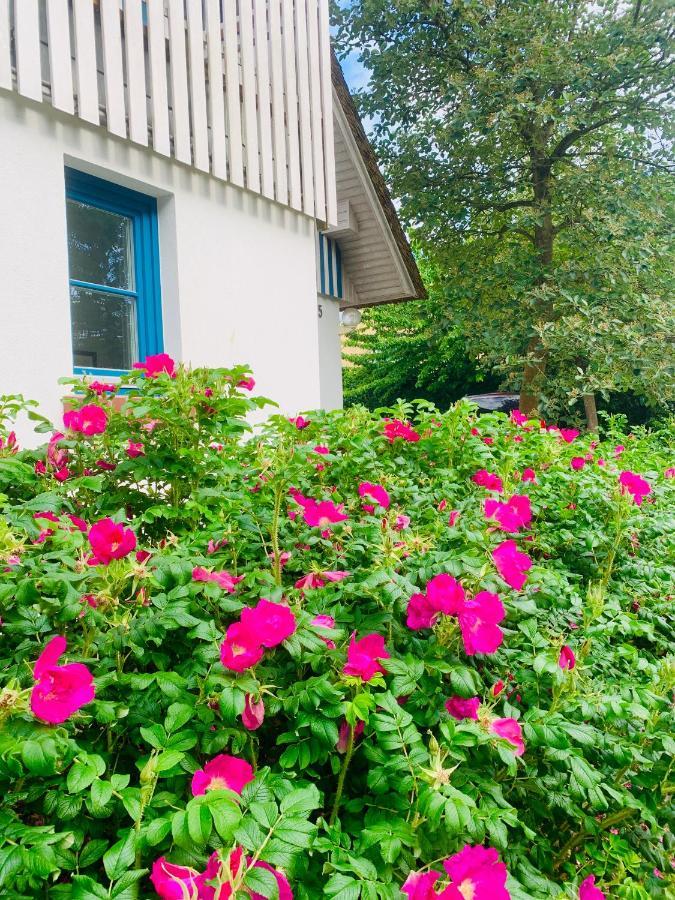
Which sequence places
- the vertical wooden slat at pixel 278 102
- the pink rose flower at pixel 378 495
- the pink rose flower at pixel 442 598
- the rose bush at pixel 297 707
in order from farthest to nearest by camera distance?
the vertical wooden slat at pixel 278 102 < the pink rose flower at pixel 378 495 < the pink rose flower at pixel 442 598 < the rose bush at pixel 297 707

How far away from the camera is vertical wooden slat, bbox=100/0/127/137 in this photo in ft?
11.1

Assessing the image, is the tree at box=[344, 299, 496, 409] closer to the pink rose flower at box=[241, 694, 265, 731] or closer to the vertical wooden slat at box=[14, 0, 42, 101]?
the vertical wooden slat at box=[14, 0, 42, 101]

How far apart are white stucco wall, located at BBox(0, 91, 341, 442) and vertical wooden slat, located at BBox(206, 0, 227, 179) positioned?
0.14 m

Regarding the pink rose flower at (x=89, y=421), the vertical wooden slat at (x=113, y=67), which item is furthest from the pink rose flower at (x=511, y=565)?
the vertical wooden slat at (x=113, y=67)

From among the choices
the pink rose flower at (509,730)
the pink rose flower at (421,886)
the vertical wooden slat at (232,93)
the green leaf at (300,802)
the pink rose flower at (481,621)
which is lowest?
the pink rose flower at (421,886)

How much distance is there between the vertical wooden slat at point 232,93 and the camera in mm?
4230

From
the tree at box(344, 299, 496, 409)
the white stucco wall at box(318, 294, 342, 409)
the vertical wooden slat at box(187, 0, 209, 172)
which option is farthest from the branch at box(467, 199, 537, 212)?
the vertical wooden slat at box(187, 0, 209, 172)

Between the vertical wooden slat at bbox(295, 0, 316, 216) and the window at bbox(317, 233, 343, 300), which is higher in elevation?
the vertical wooden slat at bbox(295, 0, 316, 216)

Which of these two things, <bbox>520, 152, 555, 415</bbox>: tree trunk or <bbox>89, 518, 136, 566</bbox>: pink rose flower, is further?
<bbox>520, 152, 555, 415</bbox>: tree trunk

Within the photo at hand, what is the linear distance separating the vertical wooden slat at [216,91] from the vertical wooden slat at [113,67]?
2.45 feet

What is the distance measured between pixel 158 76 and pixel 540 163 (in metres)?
7.27

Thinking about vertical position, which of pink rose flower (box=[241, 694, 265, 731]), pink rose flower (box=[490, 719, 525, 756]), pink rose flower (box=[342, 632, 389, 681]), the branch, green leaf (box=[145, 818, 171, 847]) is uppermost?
the branch

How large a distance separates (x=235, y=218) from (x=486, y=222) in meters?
7.06

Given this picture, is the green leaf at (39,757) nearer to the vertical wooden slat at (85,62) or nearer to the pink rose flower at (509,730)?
the pink rose flower at (509,730)
